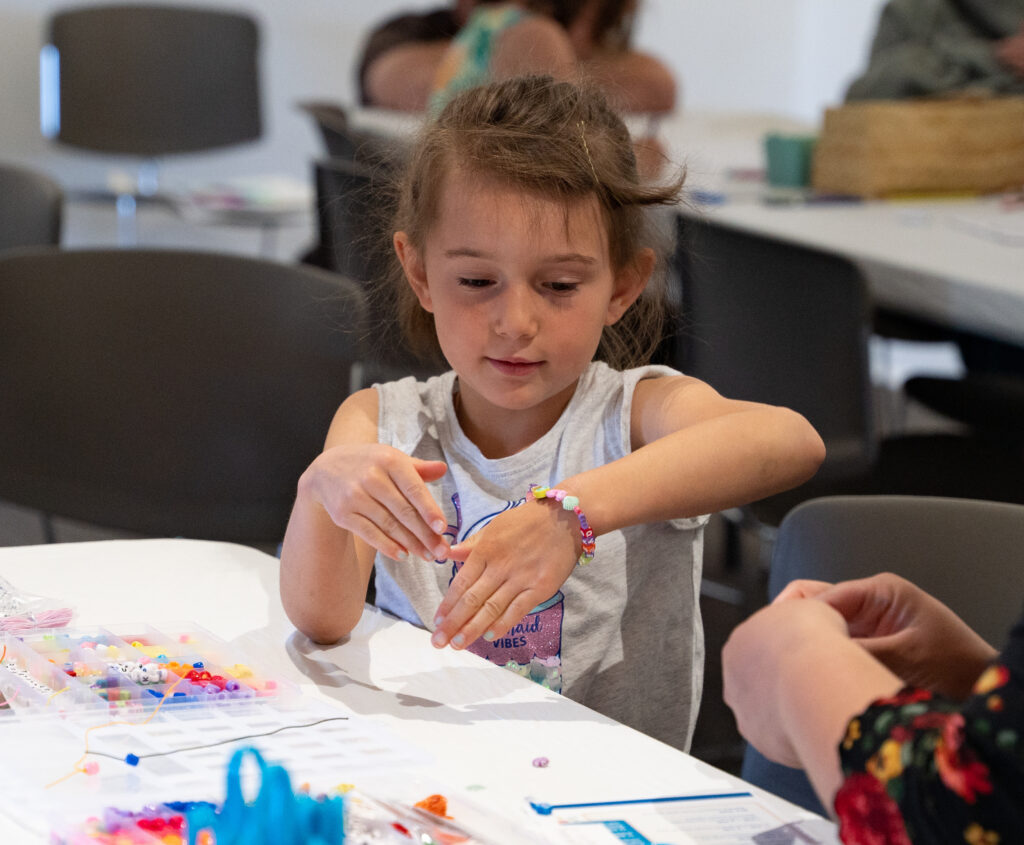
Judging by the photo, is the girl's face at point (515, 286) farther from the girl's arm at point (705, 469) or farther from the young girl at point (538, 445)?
the girl's arm at point (705, 469)

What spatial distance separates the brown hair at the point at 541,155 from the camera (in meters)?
1.04

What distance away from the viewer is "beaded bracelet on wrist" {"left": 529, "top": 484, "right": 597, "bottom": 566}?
0.90 metres

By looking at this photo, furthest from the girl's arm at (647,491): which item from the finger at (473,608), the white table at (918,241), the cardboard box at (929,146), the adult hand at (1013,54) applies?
the adult hand at (1013,54)

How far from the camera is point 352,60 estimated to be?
5062 millimetres

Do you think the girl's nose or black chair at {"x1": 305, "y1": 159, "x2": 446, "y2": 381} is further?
black chair at {"x1": 305, "y1": 159, "x2": 446, "y2": 381}

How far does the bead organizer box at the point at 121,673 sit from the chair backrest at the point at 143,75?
12.5 feet

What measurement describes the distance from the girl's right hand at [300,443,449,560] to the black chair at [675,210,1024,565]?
89 cm

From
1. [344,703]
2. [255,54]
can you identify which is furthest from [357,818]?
[255,54]

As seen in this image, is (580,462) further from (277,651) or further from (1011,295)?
(1011,295)

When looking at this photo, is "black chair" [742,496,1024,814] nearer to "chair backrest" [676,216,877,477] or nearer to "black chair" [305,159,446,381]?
"black chair" [305,159,446,381]

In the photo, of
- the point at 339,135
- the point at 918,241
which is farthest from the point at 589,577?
the point at 339,135

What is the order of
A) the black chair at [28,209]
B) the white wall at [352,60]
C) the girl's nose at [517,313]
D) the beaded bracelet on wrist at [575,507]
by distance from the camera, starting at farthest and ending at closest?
the white wall at [352,60], the black chair at [28,209], the girl's nose at [517,313], the beaded bracelet on wrist at [575,507]

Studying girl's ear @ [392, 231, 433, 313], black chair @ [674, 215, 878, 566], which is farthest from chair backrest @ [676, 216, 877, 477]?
girl's ear @ [392, 231, 433, 313]

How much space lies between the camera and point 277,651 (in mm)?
934
